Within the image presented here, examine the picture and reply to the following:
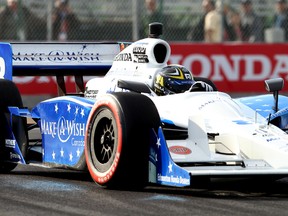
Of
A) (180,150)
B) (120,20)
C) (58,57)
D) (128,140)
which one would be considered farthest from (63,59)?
(120,20)

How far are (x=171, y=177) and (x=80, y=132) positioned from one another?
1.24 m

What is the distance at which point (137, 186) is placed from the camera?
7.30 metres

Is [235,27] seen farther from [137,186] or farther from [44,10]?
[137,186]

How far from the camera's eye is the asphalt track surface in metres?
6.39

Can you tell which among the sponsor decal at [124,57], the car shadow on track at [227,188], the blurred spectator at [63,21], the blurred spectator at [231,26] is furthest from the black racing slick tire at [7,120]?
the blurred spectator at [231,26]

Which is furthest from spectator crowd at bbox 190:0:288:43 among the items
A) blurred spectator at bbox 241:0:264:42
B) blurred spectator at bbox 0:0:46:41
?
blurred spectator at bbox 0:0:46:41

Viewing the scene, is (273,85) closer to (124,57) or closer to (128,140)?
(124,57)

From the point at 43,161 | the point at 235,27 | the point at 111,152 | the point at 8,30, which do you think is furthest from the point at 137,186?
the point at 235,27

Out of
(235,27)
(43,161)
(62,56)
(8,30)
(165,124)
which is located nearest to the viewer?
(165,124)

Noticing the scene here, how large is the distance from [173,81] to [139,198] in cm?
179

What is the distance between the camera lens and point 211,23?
A: 17.6 metres

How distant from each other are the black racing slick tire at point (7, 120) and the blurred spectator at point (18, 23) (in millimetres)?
7821

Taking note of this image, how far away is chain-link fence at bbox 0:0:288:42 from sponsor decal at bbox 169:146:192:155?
9509 mm

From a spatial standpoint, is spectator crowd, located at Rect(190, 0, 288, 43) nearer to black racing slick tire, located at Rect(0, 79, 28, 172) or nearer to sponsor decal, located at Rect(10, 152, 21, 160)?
black racing slick tire, located at Rect(0, 79, 28, 172)
